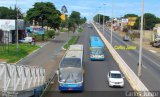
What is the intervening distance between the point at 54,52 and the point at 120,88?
3728cm

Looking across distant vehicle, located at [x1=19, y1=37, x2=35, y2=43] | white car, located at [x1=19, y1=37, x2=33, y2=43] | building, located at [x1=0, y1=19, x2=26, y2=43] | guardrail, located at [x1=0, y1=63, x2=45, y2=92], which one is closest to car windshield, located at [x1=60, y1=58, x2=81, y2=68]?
guardrail, located at [x1=0, y1=63, x2=45, y2=92]

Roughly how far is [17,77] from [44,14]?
75217 millimetres

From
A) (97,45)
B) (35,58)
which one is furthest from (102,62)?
(35,58)

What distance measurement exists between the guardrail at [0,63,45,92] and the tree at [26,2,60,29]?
216 feet

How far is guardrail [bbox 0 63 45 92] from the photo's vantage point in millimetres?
24078

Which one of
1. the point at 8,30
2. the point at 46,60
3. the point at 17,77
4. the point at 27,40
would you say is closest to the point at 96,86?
the point at 17,77

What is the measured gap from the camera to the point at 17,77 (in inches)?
1074

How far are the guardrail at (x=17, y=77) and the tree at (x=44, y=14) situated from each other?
6570 centimetres

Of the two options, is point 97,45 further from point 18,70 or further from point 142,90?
point 18,70

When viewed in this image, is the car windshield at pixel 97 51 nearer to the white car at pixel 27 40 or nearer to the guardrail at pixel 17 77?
the guardrail at pixel 17 77

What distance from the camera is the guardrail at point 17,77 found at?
948 inches

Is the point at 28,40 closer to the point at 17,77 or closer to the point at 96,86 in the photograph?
the point at 96,86

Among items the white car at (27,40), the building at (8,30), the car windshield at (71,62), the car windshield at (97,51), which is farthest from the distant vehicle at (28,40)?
the car windshield at (71,62)

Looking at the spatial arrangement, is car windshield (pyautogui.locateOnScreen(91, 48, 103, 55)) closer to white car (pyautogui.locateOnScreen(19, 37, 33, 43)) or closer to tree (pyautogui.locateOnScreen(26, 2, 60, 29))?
white car (pyautogui.locateOnScreen(19, 37, 33, 43))
